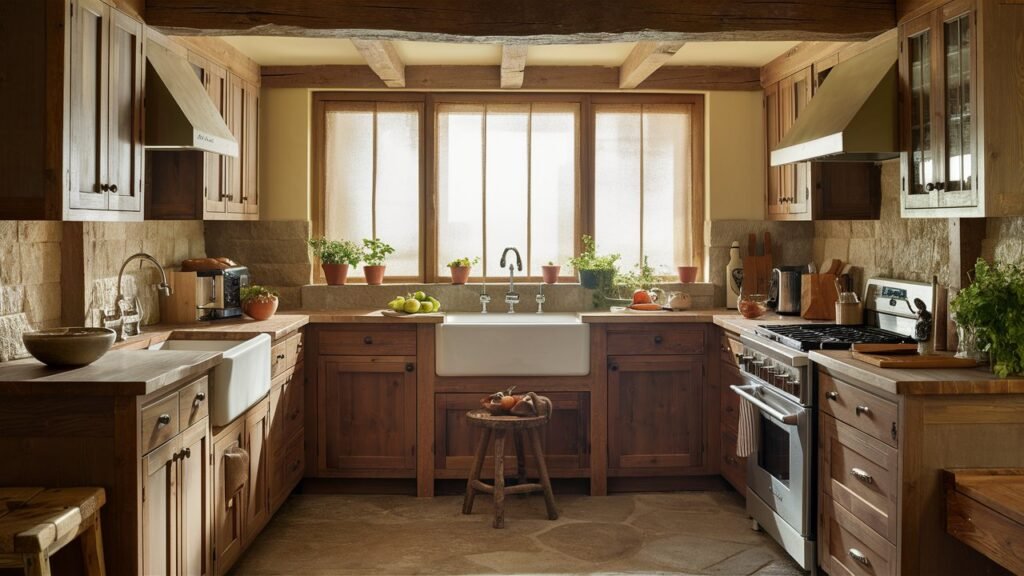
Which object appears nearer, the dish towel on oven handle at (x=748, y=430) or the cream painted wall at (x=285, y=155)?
the dish towel on oven handle at (x=748, y=430)

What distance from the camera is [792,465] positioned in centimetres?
376

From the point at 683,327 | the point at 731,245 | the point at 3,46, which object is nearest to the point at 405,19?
the point at 3,46

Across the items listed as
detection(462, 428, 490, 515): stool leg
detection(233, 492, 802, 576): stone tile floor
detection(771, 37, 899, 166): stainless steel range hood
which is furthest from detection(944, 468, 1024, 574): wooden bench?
detection(462, 428, 490, 515): stool leg

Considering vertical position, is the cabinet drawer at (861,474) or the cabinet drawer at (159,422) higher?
the cabinet drawer at (159,422)

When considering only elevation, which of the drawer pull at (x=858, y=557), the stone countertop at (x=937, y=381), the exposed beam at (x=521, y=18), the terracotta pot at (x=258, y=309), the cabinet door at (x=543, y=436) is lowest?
the drawer pull at (x=858, y=557)

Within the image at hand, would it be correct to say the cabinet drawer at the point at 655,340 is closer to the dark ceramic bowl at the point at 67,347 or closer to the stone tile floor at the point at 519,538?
the stone tile floor at the point at 519,538

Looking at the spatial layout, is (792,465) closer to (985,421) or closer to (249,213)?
(985,421)

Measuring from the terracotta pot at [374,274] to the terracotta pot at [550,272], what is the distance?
1.00 m

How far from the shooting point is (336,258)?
17.9ft

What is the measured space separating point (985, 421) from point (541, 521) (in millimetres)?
2237

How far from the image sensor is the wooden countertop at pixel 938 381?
288 cm

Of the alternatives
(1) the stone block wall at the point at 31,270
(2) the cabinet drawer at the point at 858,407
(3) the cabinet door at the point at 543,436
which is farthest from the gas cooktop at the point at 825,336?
(1) the stone block wall at the point at 31,270

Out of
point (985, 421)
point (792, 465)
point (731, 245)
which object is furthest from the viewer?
point (731, 245)

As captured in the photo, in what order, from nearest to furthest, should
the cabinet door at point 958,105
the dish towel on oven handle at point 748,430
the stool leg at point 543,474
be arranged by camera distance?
the cabinet door at point 958,105
the dish towel on oven handle at point 748,430
the stool leg at point 543,474
